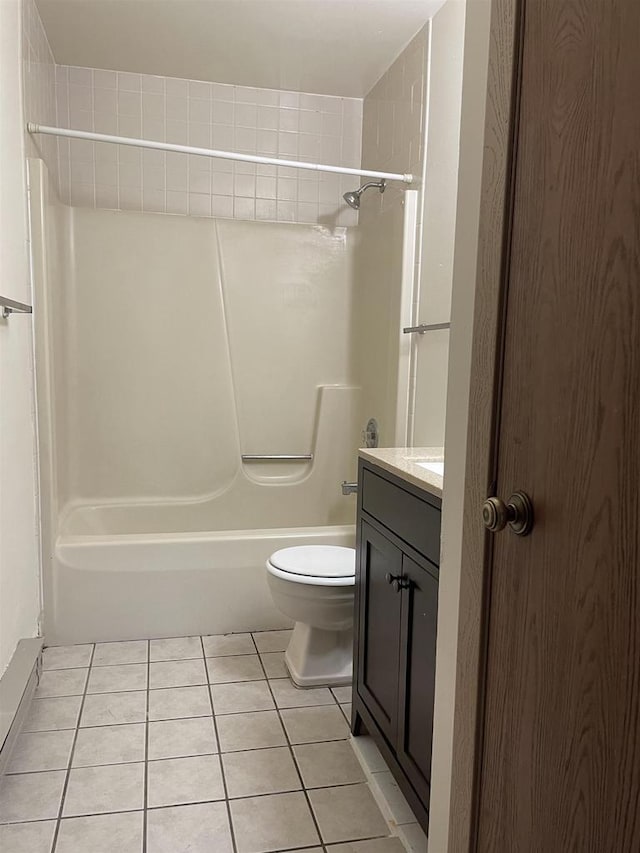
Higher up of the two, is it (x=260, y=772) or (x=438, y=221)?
(x=438, y=221)

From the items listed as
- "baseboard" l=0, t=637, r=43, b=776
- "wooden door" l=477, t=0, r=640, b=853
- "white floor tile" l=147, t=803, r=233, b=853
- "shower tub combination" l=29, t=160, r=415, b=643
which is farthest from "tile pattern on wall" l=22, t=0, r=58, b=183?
"white floor tile" l=147, t=803, r=233, b=853

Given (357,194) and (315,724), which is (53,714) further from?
(357,194)

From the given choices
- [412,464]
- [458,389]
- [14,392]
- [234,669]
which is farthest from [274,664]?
[458,389]

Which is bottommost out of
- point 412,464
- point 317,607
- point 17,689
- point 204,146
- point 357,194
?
point 17,689

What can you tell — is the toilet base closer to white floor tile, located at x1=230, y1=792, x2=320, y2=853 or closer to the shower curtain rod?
white floor tile, located at x1=230, y1=792, x2=320, y2=853

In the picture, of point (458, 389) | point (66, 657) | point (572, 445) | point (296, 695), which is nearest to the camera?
point (572, 445)

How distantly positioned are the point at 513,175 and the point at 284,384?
246cm

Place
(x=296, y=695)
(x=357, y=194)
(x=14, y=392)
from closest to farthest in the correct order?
1. (x=14, y=392)
2. (x=296, y=695)
3. (x=357, y=194)

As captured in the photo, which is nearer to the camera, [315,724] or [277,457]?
[315,724]

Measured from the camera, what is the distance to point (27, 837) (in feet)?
5.04

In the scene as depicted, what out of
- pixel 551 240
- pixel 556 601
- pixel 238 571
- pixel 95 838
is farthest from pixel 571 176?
pixel 238 571

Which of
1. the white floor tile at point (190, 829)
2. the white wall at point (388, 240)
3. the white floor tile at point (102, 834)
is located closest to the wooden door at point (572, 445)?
the white floor tile at point (190, 829)

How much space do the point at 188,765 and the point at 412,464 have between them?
1030 millimetres

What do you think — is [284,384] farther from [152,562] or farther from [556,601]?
[556,601]
